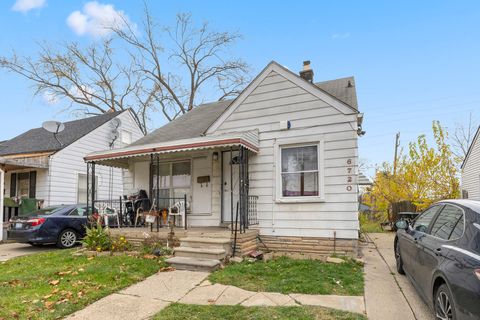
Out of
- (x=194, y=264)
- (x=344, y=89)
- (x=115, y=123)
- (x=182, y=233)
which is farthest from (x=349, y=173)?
(x=115, y=123)

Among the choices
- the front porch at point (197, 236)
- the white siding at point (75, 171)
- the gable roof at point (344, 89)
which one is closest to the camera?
the front porch at point (197, 236)

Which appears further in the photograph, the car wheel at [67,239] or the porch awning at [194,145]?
the car wheel at [67,239]

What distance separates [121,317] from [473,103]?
26.3 metres

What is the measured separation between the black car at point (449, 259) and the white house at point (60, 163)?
13504mm

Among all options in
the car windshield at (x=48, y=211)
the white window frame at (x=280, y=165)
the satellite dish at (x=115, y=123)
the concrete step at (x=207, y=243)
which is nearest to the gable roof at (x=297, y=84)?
the white window frame at (x=280, y=165)

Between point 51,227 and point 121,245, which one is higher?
point 51,227

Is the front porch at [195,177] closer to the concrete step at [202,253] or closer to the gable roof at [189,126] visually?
the gable roof at [189,126]

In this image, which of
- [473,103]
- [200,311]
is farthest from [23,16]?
[473,103]

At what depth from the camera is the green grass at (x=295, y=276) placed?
477 cm

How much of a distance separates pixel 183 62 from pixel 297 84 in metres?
18.6

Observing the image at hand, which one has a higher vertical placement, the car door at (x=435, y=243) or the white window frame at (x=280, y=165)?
the white window frame at (x=280, y=165)

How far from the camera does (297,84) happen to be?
778 centimetres

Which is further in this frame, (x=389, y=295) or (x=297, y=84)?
(x=297, y=84)

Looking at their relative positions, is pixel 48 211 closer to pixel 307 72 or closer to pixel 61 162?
pixel 61 162
